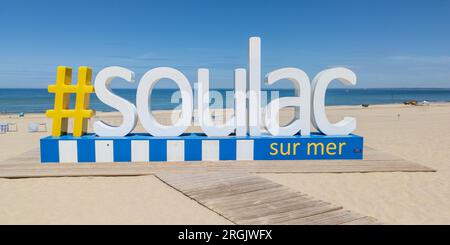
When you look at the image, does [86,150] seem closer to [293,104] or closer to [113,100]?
[113,100]

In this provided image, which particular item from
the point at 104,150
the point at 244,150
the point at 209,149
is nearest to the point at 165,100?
the point at 104,150

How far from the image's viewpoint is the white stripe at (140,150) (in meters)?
10.1

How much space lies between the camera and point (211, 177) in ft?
28.7

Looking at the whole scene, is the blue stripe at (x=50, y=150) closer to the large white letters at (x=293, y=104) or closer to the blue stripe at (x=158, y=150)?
the blue stripe at (x=158, y=150)

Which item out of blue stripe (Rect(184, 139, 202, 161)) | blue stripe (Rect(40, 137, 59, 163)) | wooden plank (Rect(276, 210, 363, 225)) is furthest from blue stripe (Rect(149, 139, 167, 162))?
wooden plank (Rect(276, 210, 363, 225))

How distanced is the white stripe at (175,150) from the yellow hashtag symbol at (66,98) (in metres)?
2.65

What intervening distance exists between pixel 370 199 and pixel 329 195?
2.73 ft

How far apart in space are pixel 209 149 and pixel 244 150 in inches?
41.4

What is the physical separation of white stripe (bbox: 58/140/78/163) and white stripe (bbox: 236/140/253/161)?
4.76 meters

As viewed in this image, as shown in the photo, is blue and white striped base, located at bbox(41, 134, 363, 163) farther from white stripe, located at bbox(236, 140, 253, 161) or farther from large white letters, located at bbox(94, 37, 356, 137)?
large white letters, located at bbox(94, 37, 356, 137)

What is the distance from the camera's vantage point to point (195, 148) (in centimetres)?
1021
